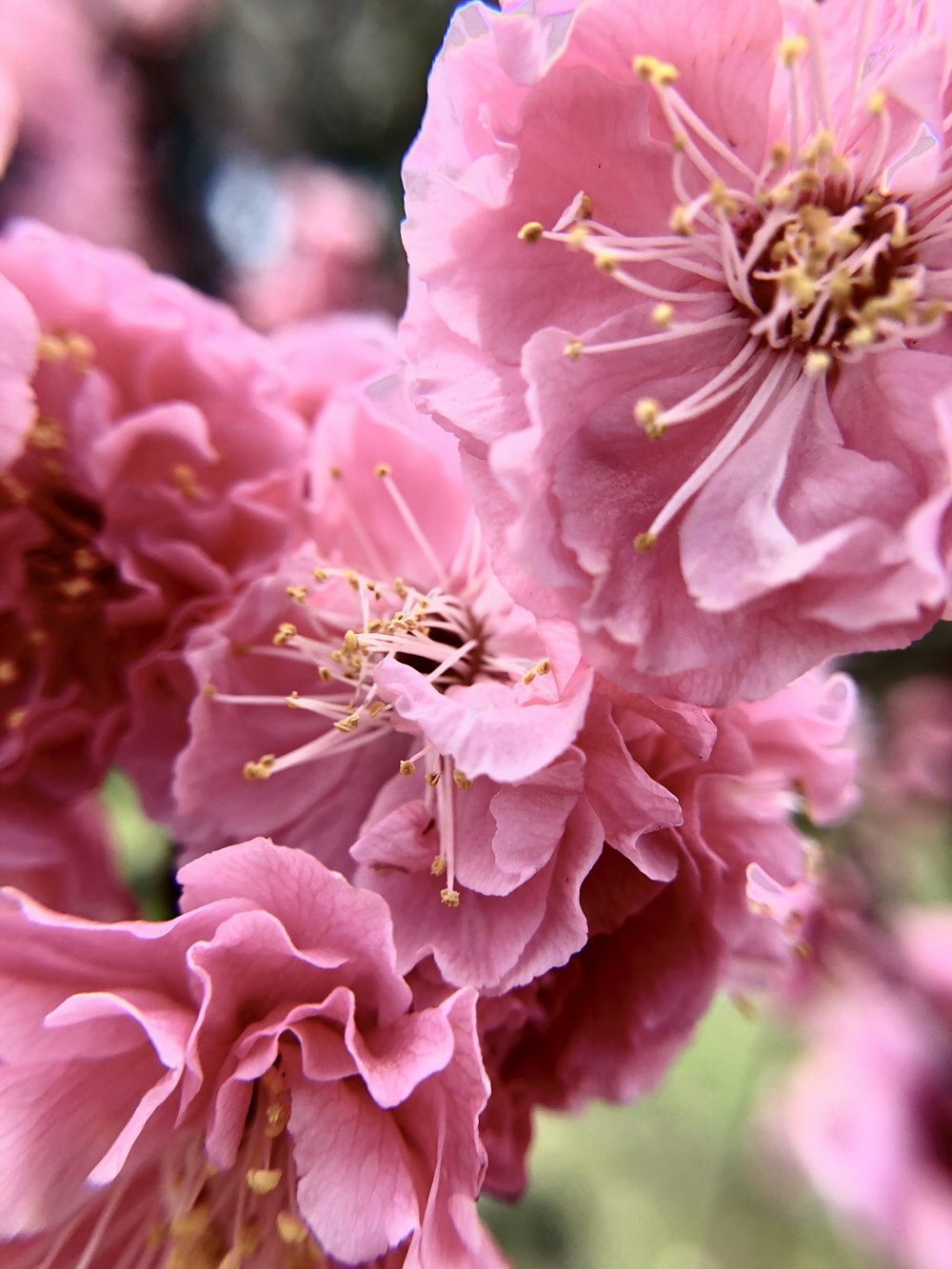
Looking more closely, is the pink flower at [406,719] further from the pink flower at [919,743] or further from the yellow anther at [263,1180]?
the pink flower at [919,743]

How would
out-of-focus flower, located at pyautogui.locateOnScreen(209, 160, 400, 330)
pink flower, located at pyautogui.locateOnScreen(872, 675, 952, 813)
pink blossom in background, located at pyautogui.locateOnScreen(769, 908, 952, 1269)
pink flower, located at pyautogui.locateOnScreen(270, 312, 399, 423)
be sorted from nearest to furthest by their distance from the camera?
pink flower, located at pyautogui.locateOnScreen(270, 312, 399, 423) → pink blossom in background, located at pyautogui.locateOnScreen(769, 908, 952, 1269) → pink flower, located at pyautogui.locateOnScreen(872, 675, 952, 813) → out-of-focus flower, located at pyautogui.locateOnScreen(209, 160, 400, 330)

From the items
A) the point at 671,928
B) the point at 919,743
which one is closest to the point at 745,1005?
the point at 671,928

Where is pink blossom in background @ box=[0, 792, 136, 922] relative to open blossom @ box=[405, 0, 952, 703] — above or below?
below

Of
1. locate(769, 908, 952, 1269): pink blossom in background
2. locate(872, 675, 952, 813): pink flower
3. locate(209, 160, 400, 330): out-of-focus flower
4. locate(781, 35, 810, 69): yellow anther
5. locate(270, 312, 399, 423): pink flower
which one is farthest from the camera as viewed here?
locate(209, 160, 400, 330): out-of-focus flower

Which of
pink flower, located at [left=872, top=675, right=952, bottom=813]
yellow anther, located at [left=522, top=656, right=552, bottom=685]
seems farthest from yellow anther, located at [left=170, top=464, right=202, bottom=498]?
pink flower, located at [left=872, top=675, right=952, bottom=813]

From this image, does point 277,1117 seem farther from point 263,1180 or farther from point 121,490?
point 121,490

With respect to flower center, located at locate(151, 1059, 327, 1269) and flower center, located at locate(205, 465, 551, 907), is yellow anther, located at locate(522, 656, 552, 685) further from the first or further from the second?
flower center, located at locate(151, 1059, 327, 1269)

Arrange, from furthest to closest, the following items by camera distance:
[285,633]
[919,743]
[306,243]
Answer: [306,243], [919,743], [285,633]
